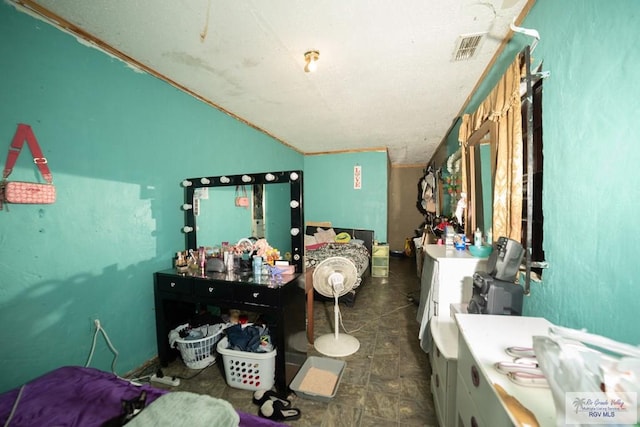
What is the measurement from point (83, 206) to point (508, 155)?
10.1 ft

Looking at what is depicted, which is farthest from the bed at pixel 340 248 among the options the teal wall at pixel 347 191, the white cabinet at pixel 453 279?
the white cabinet at pixel 453 279

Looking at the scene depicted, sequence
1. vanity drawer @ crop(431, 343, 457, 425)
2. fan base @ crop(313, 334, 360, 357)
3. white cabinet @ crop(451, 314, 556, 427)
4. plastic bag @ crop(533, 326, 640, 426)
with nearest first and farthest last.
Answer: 1. plastic bag @ crop(533, 326, 640, 426)
2. white cabinet @ crop(451, 314, 556, 427)
3. vanity drawer @ crop(431, 343, 457, 425)
4. fan base @ crop(313, 334, 360, 357)

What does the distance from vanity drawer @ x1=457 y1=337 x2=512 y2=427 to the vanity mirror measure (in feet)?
4.55

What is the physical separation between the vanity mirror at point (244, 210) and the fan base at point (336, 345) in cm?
91

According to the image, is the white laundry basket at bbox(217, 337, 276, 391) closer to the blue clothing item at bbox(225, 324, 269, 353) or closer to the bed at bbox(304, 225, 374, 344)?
the blue clothing item at bbox(225, 324, 269, 353)

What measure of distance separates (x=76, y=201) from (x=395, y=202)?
6985 millimetres

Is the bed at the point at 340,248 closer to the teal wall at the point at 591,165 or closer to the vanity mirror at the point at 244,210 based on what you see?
the vanity mirror at the point at 244,210

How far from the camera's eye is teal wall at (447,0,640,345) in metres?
0.87

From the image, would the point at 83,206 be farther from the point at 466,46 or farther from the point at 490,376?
the point at 466,46

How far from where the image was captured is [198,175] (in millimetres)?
2721

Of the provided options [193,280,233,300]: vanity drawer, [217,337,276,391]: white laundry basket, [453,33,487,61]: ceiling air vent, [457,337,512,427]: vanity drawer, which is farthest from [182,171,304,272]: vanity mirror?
[453,33,487,61]: ceiling air vent

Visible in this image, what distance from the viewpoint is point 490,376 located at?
805 millimetres

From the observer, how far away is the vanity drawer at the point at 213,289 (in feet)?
6.31

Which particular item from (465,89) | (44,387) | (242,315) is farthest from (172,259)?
(465,89)
